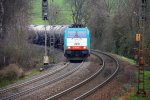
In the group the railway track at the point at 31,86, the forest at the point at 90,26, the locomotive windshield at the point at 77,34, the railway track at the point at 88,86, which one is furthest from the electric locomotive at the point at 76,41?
the forest at the point at 90,26

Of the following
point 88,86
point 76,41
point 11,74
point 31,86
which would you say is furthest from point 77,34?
point 31,86

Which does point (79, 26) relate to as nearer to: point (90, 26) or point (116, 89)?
point (116, 89)

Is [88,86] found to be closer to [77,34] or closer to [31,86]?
[31,86]

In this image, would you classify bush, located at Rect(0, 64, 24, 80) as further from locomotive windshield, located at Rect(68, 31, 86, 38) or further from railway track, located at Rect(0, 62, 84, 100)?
locomotive windshield, located at Rect(68, 31, 86, 38)

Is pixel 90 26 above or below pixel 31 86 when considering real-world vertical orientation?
above

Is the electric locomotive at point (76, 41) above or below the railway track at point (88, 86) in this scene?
above

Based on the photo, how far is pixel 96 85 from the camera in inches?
1010

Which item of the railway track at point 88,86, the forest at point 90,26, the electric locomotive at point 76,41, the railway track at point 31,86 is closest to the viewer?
the railway track at point 88,86

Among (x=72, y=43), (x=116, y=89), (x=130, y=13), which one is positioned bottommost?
(x=116, y=89)

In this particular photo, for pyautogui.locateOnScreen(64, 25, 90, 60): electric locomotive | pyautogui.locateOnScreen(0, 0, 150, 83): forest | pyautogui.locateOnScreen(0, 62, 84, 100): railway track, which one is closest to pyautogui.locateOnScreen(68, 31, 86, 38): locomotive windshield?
pyautogui.locateOnScreen(64, 25, 90, 60): electric locomotive

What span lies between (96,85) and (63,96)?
177 inches

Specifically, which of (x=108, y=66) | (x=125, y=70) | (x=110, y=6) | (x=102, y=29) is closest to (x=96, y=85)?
(x=125, y=70)

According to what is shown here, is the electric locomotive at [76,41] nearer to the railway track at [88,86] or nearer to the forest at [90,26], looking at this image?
the railway track at [88,86]

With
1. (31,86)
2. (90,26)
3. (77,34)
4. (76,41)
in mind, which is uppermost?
(90,26)
